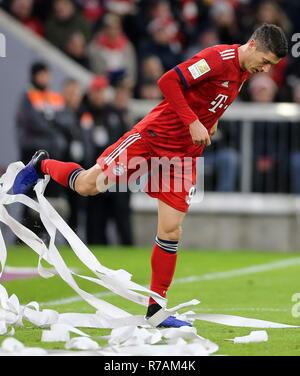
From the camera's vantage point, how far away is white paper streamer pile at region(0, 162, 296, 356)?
6824mm

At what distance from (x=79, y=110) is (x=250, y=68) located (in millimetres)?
8518

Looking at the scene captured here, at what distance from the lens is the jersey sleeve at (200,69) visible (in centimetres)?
830

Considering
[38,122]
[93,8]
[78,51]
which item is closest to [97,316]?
[38,122]

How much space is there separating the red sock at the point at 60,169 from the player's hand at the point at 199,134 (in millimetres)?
1232

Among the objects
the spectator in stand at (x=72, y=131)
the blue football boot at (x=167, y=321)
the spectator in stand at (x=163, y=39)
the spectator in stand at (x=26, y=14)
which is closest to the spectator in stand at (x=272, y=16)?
the spectator in stand at (x=163, y=39)

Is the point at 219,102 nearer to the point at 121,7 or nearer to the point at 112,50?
the point at 112,50

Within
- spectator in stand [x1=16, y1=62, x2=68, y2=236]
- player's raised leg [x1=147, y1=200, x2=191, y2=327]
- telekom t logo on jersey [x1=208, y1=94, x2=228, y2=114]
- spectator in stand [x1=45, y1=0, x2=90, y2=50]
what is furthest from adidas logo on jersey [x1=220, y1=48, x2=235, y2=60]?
spectator in stand [x1=45, y1=0, x2=90, y2=50]

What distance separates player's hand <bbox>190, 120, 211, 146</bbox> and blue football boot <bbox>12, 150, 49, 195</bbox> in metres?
1.59

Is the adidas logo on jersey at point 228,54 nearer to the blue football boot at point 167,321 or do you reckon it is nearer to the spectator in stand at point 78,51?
the blue football boot at point 167,321

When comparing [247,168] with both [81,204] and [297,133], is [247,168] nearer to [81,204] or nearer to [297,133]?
[297,133]

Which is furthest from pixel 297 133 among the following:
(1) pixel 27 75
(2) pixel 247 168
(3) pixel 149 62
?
(1) pixel 27 75

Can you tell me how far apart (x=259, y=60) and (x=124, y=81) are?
877cm
